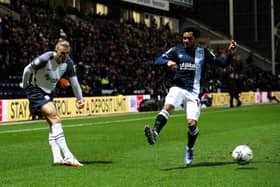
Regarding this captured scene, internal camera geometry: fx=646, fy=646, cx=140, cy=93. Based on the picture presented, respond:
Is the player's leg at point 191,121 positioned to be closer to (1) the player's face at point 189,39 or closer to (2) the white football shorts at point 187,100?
(2) the white football shorts at point 187,100

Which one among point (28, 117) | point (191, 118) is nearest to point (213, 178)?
point (191, 118)

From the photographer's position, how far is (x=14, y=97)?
31781 mm

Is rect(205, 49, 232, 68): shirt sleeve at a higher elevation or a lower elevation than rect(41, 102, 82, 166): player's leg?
higher

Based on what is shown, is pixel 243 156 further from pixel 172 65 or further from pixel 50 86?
pixel 50 86

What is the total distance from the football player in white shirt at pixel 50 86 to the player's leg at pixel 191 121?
201 cm

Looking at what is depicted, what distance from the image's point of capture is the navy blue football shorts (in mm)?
11923

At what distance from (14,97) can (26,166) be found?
20.5 m

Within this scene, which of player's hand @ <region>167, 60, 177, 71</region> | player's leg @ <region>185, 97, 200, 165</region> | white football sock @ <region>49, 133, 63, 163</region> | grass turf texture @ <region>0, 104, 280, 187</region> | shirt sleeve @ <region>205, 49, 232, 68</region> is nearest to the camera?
grass turf texture @ <region>0, 104, 280, 187</region>

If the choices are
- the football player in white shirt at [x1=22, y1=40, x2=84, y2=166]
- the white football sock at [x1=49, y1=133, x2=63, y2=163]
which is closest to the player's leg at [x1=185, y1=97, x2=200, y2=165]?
the football player in white shirt at [x1=22, y1=40, x2=84, y2=166]

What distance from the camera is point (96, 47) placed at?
148ft

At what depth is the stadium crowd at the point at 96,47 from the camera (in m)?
35.5

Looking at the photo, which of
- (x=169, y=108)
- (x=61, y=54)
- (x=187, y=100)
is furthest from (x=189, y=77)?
(x=61, y=54)

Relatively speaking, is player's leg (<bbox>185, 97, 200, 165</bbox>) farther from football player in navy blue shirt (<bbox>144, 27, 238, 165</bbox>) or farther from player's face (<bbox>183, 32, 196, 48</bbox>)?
player's face (<bbox>183, 32, 196, 48</bbox>)

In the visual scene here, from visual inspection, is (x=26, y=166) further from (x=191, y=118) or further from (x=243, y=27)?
(x=243, y=27)
